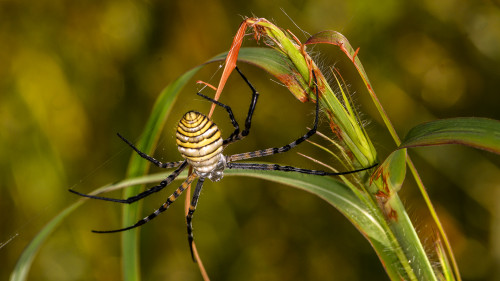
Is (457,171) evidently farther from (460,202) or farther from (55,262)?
(55,262)

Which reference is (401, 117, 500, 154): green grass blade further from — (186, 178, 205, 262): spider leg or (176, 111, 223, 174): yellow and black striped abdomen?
(186, 178, 205, 262): spider leg

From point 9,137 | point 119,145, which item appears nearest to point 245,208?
point 119,145

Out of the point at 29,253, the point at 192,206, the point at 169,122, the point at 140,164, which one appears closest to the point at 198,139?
the point at 140,164

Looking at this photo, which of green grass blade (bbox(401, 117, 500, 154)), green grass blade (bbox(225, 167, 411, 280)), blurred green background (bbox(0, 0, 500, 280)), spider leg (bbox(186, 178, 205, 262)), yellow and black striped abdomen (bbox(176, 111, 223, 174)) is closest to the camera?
green grass blade (bbox(401, 117, 500, 154))

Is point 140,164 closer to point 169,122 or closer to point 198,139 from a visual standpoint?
point 198,139

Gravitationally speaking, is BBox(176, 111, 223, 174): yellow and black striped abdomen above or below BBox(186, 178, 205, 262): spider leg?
above

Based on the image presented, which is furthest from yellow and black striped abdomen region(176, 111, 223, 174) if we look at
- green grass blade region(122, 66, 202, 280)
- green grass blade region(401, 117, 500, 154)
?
green grass blade region(401, 117, 500, 154)

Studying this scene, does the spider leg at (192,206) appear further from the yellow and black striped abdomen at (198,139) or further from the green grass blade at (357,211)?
the green grass blade at (357,211)
